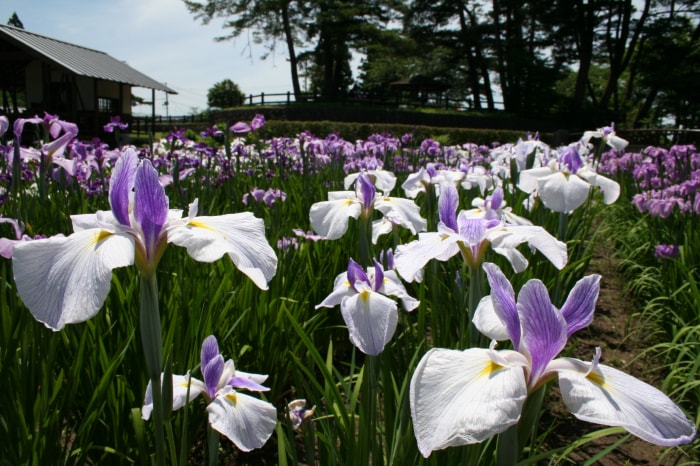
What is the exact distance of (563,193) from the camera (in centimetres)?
219

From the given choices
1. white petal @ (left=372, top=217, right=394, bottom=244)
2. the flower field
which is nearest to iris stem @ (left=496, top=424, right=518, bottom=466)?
the flower field

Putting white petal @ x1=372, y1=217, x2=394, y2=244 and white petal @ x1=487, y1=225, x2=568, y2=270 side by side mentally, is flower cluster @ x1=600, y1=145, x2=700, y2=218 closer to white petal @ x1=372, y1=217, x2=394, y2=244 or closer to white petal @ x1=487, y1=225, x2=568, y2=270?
white petal @ x1=372, y1=217, x2=394, y2=244

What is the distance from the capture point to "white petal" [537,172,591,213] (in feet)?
7.14

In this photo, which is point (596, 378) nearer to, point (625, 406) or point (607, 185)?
point (625, 406)

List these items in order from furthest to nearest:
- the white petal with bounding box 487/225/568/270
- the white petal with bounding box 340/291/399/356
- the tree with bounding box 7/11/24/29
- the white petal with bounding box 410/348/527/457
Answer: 1. the tree with bounding box 7/11/24/29
2. the white petal with bounding box 487/225/568/270
3. the white petal with bounding box 340/291/399/356
4. the white petal with bounding box 410/348/527/457

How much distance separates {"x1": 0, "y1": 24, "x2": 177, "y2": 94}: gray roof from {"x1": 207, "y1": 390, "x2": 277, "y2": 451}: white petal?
72.7 feet

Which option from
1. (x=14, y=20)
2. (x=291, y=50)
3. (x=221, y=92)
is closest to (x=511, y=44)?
(x=291, y=50)

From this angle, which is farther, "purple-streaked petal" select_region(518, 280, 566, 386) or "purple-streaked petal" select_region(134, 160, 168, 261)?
"purple-streaked petal" select_region(134, 160, 168, 261)

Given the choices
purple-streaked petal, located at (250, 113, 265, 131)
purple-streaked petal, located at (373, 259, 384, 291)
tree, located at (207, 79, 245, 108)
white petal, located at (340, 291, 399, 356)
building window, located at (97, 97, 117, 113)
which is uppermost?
tree, located at (207, 79, 245, 108)

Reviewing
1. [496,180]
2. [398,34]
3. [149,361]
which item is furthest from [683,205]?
[398,34]

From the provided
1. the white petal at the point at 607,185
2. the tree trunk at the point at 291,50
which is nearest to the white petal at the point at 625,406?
the white petal at the point at 607,185

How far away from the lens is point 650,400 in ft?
2.36

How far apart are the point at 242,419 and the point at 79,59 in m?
25.4

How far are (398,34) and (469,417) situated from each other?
36.1 m
